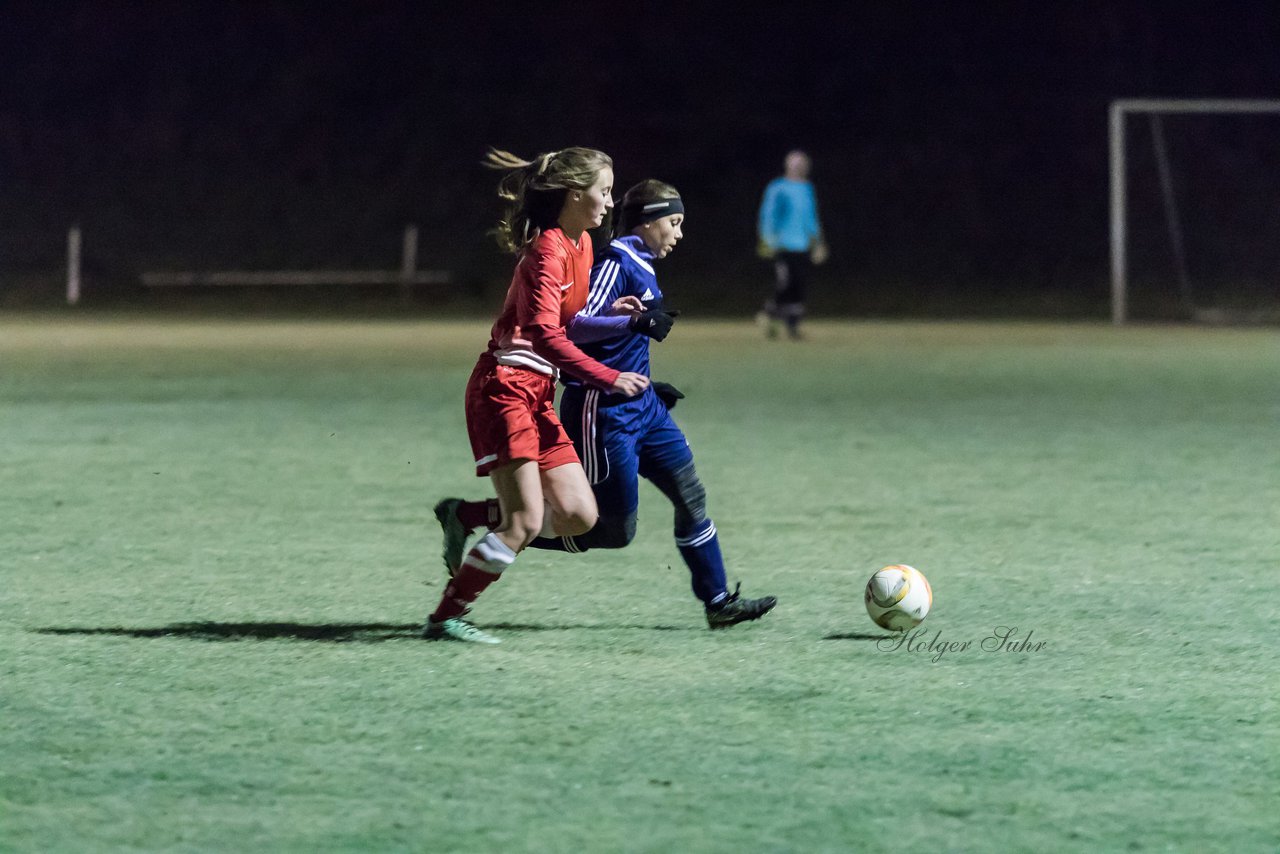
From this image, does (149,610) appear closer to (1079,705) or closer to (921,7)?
(1079,705)

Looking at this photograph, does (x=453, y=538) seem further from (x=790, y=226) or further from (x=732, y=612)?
(x=790, y=226)

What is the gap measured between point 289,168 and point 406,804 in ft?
118

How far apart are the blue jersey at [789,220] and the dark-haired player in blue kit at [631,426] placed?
48.4 ft

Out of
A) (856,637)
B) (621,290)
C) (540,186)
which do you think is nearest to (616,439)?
(621,290)

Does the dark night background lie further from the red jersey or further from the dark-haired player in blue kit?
the red jersey

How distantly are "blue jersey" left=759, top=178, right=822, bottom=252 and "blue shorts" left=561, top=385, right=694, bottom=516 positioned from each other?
584 inches

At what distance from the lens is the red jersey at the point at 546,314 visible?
18.9 ft

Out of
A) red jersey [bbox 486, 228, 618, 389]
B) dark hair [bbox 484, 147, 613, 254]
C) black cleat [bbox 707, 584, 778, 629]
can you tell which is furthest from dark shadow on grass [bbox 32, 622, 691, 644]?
dark hair [bbox 484, 147, 613, 254]

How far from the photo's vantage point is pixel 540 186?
583cm

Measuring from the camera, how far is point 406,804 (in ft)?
13.8

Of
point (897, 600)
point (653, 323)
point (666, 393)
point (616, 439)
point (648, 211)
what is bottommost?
point (897, 600)

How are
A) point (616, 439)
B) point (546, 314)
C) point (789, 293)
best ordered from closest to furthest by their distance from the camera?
1. point (546, 314)
2. point (616, 439)
3. point (789, 293)

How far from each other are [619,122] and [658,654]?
3422cm

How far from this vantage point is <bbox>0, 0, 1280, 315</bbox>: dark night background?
1415 inches
